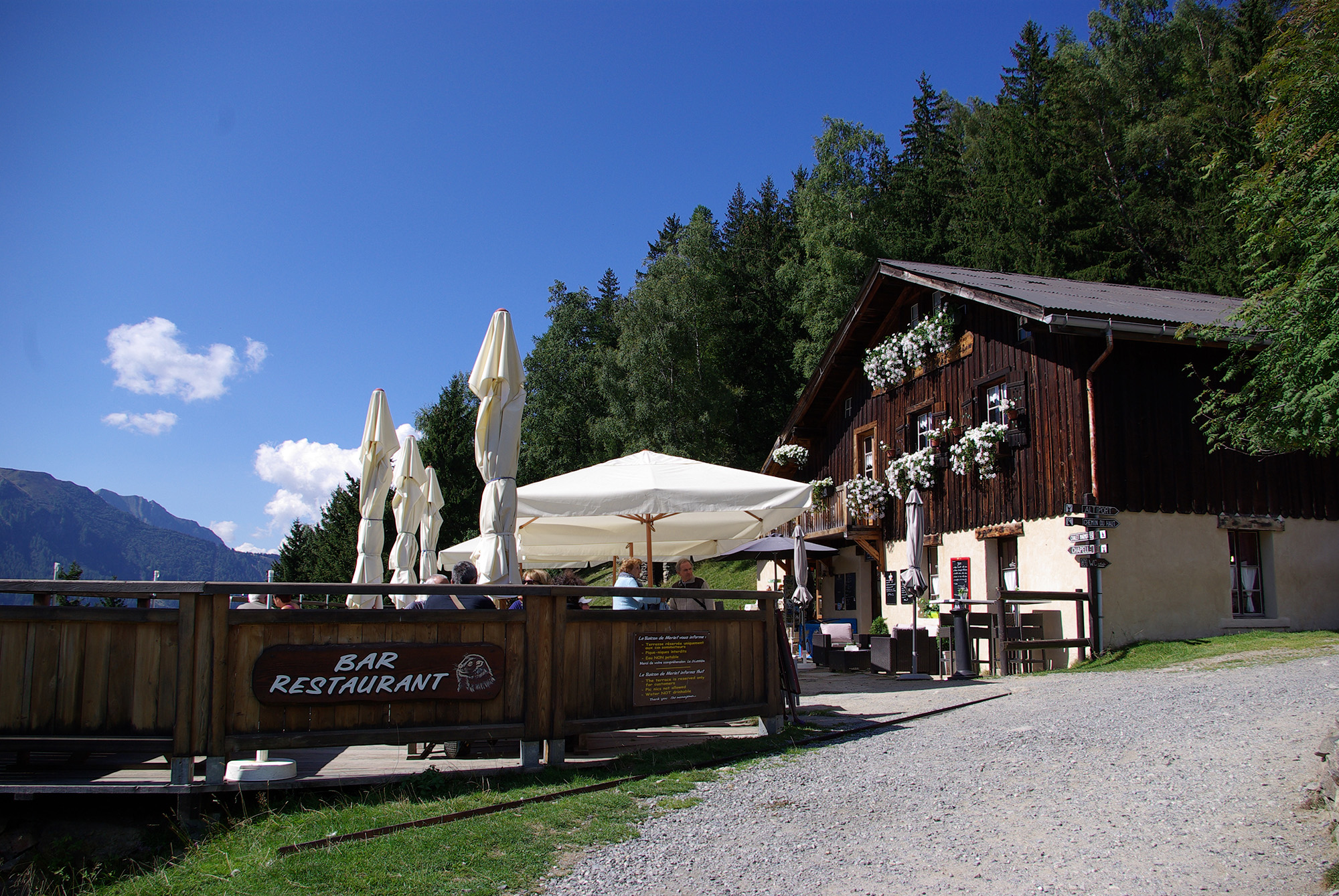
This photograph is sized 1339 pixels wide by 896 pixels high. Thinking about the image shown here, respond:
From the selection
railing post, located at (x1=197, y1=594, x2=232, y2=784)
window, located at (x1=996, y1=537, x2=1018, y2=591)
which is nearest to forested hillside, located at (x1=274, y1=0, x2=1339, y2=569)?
window, located at (x1=996, y1=537, x2=1018, y2=591)

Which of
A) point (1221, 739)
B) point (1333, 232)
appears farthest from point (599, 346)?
point (1221, 739)

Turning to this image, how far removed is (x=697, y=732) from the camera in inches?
312

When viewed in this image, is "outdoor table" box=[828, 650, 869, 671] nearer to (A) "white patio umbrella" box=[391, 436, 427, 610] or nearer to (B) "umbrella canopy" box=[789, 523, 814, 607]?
(B) "umbrella canopy" box=[789, 523, 814, 607]

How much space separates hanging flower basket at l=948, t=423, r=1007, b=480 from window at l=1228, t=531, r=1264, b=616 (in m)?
3.86

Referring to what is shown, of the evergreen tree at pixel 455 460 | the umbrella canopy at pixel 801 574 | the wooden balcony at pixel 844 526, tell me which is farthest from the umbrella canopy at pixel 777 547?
the evergreen tree at pixel 455 460

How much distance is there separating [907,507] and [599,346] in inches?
1118

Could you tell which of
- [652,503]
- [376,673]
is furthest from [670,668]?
[652,503]

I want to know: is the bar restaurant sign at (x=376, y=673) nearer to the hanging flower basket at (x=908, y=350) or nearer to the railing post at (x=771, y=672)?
the railing post at (x=771, y=672)

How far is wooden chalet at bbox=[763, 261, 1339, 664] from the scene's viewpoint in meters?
14.4

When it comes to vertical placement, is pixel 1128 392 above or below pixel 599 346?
below

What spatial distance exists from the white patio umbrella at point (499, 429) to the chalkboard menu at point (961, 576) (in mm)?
11741

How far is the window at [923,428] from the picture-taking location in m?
19.1

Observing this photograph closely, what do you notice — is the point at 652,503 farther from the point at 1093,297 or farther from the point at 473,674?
the point at 1093,297

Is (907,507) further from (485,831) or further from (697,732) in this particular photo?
(485,831)
